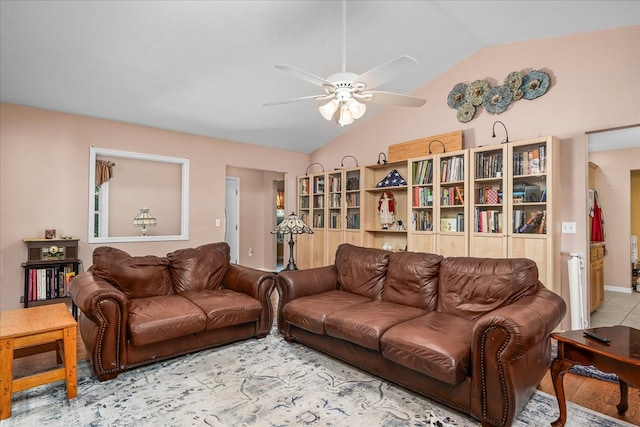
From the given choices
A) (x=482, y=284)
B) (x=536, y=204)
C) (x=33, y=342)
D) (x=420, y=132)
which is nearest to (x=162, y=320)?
(x=33, y=342)

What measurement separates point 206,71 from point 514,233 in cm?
367

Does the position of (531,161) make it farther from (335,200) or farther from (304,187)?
(304,187)

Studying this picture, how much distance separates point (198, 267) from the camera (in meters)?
3.54

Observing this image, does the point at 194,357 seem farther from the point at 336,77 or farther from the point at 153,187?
the point at 153,187

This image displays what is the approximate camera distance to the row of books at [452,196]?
13.0 ft

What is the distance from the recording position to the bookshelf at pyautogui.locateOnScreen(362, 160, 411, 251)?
4828 millimetres

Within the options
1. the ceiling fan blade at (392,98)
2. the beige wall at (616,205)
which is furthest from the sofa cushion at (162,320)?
the beige wall at (616,205)

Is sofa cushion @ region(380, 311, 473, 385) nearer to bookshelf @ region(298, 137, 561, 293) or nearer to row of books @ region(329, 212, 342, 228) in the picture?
bookshelf @ region(298, 137, 561, 293)

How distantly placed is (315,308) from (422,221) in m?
2.12

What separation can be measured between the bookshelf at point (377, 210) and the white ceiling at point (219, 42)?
120 centimetres

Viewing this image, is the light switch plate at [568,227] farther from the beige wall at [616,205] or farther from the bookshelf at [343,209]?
the bookshelf at [343,209]

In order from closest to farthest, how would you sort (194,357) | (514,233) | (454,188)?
(194,357) → (514,233) → (454,188)

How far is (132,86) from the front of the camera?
12.1 ft

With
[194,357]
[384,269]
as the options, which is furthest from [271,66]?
[194,357]
